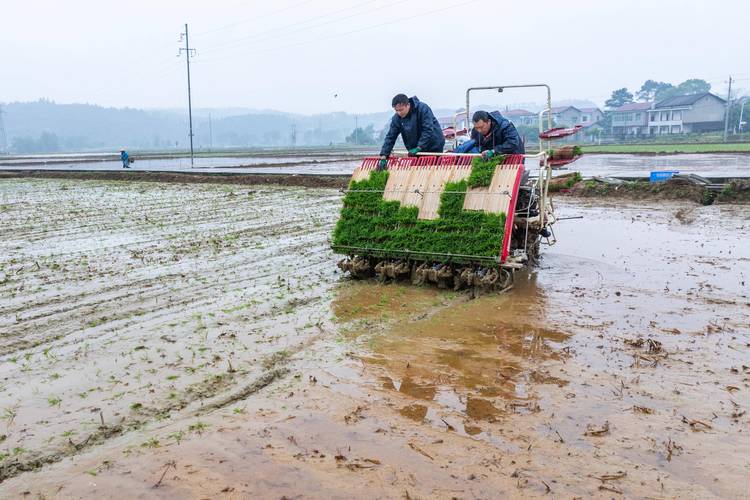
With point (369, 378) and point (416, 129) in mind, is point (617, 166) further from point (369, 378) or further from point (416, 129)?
point (369, 378)

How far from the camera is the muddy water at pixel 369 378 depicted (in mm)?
4148

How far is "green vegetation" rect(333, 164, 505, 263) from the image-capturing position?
848 centimetres

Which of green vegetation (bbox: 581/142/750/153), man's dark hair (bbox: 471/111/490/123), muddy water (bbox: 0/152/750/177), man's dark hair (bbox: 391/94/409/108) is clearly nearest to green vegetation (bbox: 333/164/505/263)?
man's dark hair (bbox: 471/111/490/123)

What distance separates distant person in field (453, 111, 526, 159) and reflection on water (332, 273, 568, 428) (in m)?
1.92

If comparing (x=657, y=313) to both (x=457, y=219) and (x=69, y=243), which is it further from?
(x=69, y=243)

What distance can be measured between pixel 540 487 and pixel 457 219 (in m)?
5.14

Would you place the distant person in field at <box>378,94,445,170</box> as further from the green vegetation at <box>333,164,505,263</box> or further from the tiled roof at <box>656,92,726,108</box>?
the tiled roof at <box>656,92,726,108</box>

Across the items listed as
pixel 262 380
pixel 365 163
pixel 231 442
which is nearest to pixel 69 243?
pixel 365 163

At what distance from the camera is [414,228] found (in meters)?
9.01

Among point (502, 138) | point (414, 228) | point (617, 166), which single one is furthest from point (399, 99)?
point (617, 166)

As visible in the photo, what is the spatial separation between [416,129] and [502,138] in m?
1.33

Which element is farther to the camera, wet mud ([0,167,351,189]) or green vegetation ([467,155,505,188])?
wet mud ([0,167,351,189])

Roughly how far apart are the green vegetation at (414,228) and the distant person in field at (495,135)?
15.8 inches

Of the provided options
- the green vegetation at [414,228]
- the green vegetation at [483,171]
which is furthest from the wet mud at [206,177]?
the green vegetation at [483,171]
